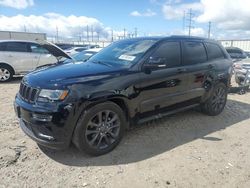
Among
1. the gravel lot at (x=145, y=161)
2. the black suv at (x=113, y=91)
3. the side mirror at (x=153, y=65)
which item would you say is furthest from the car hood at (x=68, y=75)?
the gravel lot at (x=145, y=161)

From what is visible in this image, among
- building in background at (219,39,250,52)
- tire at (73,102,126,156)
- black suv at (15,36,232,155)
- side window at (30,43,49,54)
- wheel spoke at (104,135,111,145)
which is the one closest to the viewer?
black suv at (15,36,232,155)

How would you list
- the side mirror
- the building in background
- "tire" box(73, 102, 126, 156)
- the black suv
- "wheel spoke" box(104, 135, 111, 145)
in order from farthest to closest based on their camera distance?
the building in background < the side mirror < "wheel spoke" box(104, 135, 111, 145) < "tire" box(73, 102, 126, 156) < the black suv

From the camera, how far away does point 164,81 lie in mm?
4215

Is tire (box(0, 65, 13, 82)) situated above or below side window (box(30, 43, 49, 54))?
below

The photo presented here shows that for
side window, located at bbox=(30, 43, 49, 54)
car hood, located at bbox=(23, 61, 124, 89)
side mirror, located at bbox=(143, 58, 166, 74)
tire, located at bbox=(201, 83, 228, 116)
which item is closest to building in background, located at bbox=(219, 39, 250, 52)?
side window, located at bbox=(30, 43, 49, 54)

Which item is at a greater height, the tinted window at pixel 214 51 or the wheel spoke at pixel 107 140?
the tinted window at pixel 214 51

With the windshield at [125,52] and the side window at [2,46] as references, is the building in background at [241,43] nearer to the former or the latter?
the side window at [2,46]

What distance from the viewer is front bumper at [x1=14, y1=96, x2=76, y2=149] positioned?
3109 millimetres

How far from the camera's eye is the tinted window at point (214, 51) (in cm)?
535

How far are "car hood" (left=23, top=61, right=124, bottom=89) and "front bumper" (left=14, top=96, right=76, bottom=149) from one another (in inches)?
11.9

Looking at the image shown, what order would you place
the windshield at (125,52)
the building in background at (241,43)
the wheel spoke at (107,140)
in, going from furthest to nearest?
the building in background at (241,43)
the windshield at (125,52)
the wheel spoke at (107,140)

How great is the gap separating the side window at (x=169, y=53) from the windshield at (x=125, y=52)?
178 mm

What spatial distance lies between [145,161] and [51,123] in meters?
1.42

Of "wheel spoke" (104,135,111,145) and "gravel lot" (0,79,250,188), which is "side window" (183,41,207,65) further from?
"wheel spoke" (104,135,111,145)
